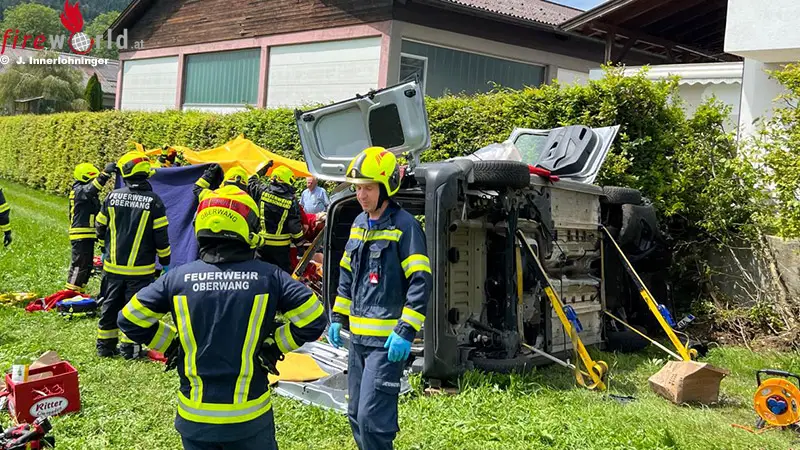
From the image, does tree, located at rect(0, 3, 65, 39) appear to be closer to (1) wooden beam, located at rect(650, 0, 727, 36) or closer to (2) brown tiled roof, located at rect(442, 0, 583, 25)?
(2) brown tiled roof, located at rect(442, 0, 583, 25)

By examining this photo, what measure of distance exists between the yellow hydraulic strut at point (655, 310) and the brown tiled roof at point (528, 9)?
9.58m

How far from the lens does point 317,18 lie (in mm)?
16922

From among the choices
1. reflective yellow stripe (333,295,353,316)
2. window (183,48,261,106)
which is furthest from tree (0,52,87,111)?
reflective yellow stripe (333,295,353,316)

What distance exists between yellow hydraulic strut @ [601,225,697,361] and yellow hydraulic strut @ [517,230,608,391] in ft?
2.49

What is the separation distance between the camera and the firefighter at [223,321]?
9.41 feet

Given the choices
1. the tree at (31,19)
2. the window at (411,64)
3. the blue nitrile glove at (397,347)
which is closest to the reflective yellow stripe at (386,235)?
the blue nitrile glove at (397,347)

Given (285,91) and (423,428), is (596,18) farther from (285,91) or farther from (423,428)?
(423,428)

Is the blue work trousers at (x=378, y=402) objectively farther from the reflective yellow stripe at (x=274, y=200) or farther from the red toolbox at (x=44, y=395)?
the reflective yellow stripe at (x=274, y=200)

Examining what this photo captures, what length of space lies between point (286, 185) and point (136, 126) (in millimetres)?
10967

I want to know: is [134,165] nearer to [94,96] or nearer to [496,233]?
[496,233]

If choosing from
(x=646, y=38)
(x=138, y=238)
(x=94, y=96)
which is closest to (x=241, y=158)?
(x=138, y=238)


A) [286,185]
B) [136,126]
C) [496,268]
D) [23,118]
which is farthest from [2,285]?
[23,118]

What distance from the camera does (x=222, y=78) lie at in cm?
1980

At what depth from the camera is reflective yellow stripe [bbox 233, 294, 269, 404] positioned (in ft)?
9.53
